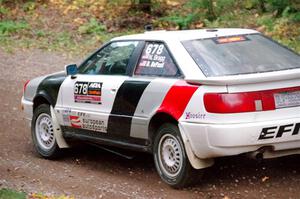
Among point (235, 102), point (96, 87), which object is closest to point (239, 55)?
point (235, 102)

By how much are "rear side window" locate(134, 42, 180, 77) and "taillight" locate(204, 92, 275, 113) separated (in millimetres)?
669

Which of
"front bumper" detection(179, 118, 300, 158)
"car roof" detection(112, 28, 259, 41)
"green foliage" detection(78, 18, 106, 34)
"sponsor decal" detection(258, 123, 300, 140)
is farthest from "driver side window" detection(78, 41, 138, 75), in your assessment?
"green foliage" detection(78, 18, 106, 34)

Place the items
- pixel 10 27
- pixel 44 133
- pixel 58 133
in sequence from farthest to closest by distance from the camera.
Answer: pixel 10 27, pixel 44 133, pixel 58 133

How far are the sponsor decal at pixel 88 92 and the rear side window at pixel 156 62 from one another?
662mm

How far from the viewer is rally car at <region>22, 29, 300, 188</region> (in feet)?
20.0

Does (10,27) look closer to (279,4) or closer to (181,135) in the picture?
(279,4)

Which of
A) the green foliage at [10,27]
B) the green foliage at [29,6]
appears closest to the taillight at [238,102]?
the green foliage at [10,27]

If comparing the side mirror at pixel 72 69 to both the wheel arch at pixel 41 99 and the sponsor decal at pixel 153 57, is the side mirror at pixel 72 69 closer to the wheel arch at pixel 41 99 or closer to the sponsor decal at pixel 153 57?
the wheel arch at pixel 41 99

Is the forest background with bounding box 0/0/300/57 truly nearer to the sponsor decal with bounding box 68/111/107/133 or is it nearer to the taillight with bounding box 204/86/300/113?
the sponsor decal with bounding box 68/111/107/133

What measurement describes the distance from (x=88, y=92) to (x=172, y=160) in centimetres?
172

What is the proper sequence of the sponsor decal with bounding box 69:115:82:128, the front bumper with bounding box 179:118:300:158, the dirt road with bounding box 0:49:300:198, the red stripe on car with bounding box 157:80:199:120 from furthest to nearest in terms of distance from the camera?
the sponsor decal with bounding box 69:115:82:128 < the dirt road with bounding box 0:49:300:198 < the red stripe on car with bounding box 157:80:199:120 < the front bumper with bounding box 179:118:300:158

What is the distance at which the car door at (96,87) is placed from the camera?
24.5 feet

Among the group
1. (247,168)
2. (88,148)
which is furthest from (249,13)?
(247,168)

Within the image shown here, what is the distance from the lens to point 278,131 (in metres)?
6.17
